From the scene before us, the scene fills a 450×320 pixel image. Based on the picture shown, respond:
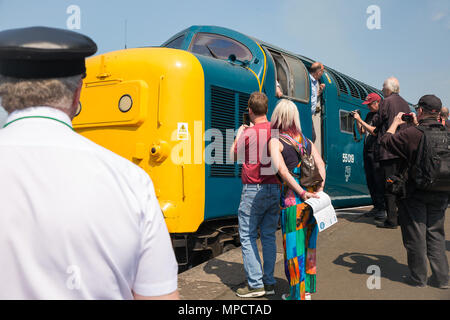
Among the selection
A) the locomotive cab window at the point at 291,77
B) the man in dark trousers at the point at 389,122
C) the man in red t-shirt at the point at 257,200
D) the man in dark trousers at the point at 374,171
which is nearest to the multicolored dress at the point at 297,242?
the man in red t-shirt at the point at 257,200

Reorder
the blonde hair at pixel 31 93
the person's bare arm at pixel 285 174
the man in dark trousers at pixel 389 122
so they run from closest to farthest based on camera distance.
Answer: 1. the blonde hair at pixel 31 93
2. the person's bare arm at pixel 285 174
3. the man in dark trousers at pixel 389 122

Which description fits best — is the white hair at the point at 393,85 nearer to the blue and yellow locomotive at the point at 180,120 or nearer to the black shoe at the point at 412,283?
the blue and yellow locomotive at the point at 180,120

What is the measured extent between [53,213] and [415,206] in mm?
3806

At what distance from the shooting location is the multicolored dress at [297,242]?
3.29 m

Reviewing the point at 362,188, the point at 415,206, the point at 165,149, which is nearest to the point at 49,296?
the point at 165,149

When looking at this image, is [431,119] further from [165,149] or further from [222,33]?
[222,33]

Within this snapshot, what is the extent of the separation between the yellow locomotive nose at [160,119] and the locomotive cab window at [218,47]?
3.98 ft

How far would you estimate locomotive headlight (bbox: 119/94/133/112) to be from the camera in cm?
435

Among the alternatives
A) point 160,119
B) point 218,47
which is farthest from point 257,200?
point 218,47

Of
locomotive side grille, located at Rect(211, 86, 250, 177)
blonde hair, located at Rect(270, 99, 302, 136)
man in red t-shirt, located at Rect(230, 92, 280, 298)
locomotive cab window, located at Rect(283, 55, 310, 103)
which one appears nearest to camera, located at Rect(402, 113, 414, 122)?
blonde hair, located at Rect(270, 99, 302, 136)

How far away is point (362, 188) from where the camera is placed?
29.8 ft

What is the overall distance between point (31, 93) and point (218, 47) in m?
4.89

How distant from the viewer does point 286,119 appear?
11.3 ft

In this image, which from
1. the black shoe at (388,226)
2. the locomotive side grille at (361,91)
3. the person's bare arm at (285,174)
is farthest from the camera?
the locomotive side grille at (361,91)
